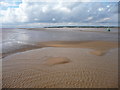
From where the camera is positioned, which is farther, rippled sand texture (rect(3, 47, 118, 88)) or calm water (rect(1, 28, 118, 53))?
calm water (rect(1, 28, 118, 53))

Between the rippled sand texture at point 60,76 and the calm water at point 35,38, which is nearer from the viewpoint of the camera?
the rippled sand texture at point 60,76

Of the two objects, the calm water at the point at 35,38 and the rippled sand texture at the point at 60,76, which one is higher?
the calm water at the point at 35,38

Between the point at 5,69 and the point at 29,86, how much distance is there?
219cm

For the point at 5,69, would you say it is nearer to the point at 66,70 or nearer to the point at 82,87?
the point at 66,70

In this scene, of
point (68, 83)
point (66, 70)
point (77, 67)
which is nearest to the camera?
point (68, 83)

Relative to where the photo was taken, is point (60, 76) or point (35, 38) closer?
point (60, 76)

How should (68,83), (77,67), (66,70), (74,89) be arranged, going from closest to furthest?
(74,89) < (68,83) < (66,70) < (77,67)

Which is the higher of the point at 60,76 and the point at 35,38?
the point at 35,38

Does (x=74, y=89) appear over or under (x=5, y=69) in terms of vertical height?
under

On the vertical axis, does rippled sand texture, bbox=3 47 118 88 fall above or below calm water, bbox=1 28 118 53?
below

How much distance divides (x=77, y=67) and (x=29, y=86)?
2.67m

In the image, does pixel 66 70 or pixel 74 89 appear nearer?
pixel 74 89

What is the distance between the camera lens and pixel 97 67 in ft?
15.3

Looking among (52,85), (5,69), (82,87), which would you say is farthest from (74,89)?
(5,69)
